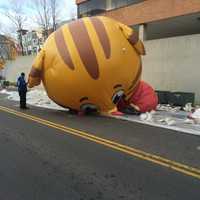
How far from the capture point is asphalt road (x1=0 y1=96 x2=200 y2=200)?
550cm

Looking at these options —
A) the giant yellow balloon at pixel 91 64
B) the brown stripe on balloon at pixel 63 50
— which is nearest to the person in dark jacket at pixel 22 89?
the giant yellow balloon at pixel 91 64

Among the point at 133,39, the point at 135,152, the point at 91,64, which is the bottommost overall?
the point at 135,152

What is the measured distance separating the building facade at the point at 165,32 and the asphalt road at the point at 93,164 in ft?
27.7

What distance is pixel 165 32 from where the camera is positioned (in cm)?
3181

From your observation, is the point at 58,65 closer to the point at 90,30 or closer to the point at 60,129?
the point at 90,30

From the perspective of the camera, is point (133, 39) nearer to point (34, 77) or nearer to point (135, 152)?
point (34, 77)

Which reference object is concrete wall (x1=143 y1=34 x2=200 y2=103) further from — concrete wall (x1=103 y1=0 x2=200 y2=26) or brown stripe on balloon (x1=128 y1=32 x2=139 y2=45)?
brown stripe on balloon (x1=128 y1=32 x2=139 y2=45)

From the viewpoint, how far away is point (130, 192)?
5.47 m

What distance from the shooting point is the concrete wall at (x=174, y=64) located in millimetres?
18688

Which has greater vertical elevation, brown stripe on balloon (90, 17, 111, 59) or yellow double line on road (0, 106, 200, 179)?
brown stripe on balloon (90, 17, 111, 59)

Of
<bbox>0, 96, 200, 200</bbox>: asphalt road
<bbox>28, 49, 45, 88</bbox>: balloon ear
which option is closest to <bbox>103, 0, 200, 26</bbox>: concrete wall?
<bbox>28, 49, 45, 88</bbox>: balloon ear

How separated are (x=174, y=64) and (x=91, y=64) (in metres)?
8.07

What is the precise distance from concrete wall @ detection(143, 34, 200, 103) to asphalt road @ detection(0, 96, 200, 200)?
811cm

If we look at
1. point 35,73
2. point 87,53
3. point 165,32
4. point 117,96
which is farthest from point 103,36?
point 165,32
